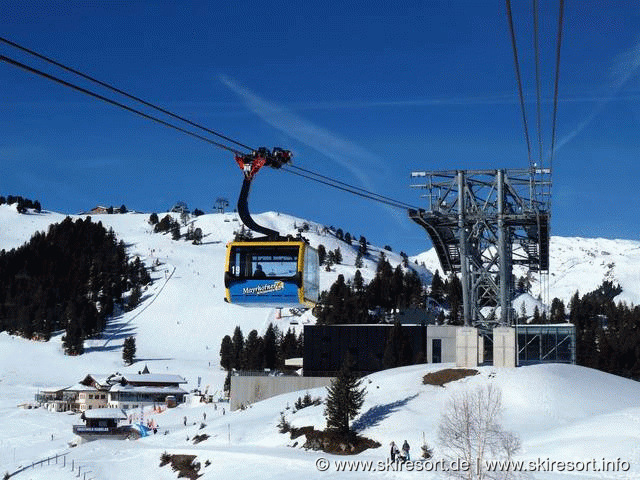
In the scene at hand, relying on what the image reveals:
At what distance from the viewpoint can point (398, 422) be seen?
43.2 meters

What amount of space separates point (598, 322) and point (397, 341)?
6968 centimetres

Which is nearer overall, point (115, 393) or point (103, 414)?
point (103, 414)

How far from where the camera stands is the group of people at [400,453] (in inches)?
1437

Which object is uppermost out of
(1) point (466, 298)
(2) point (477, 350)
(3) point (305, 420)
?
(1) point (466, 298)

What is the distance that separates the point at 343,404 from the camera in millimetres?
43000

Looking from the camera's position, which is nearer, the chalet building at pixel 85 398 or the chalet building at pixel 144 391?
the chalet building at pixel 85 398

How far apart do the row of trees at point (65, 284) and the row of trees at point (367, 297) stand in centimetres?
4047

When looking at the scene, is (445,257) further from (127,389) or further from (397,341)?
(127,389)

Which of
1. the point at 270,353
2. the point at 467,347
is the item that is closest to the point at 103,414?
the point at 467,347

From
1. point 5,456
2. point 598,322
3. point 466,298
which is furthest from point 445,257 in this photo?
point 598,322

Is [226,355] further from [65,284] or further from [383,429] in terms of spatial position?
[383,429]

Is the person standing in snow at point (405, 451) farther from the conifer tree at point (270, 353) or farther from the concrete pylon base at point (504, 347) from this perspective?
the conifer tree at point (270, 353)

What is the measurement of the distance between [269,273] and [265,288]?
503mm

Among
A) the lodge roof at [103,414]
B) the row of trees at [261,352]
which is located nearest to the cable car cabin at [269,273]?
the lodge roof at [103,414]
